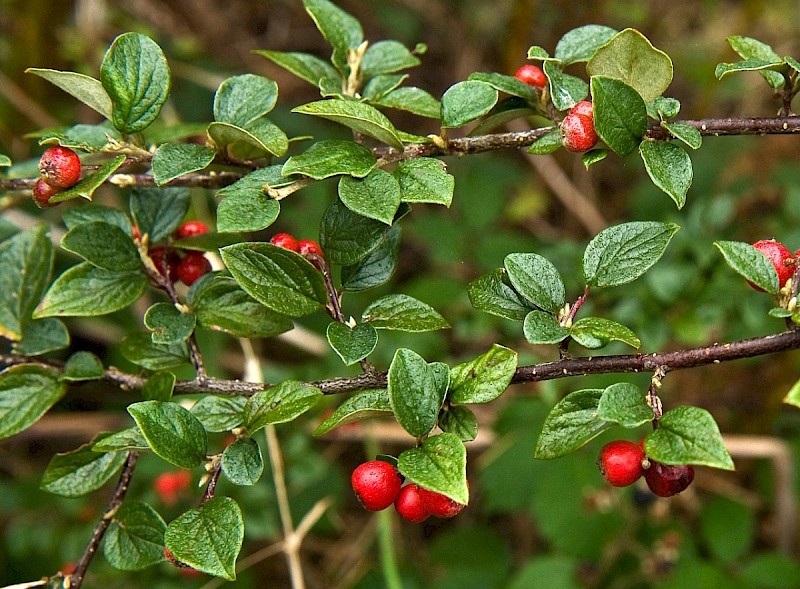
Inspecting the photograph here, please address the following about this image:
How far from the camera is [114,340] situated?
9.26 ft

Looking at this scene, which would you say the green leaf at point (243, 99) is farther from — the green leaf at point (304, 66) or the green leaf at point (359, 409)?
the green leaf at point (359, 409)

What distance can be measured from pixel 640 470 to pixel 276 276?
0.54m

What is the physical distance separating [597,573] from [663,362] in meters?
1.66

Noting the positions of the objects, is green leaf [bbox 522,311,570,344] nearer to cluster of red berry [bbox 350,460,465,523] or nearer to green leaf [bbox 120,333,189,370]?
cluster of red berry [bbox 350,460,465,523]

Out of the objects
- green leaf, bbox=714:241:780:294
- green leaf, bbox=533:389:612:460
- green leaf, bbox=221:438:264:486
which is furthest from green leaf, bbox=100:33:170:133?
green leaf, bbox=714:241:780:294

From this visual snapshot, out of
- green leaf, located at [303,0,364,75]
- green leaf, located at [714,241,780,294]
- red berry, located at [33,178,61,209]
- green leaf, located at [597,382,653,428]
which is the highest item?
green leaf, located at [303,0,364,75]

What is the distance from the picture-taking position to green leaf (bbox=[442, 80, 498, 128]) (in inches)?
42.6

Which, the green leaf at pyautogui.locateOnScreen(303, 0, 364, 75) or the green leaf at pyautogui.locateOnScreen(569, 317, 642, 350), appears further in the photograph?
the green leaf at pyautogui.locateOnScreen(303, 0, 364, 75)

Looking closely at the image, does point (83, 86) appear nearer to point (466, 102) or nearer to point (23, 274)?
point (23, 274)

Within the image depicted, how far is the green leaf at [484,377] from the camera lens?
97 cm

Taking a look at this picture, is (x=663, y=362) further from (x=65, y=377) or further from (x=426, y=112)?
(x=65, y=377)

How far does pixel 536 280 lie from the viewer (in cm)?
107

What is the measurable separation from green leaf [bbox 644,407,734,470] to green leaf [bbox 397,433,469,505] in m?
0.22

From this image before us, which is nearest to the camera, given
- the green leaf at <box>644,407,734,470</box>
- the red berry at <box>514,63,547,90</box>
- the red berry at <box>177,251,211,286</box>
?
the green leaf at <box>644,407,734,470</box>
